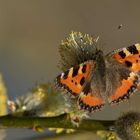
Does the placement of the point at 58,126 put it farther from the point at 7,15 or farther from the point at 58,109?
the point at 7,15

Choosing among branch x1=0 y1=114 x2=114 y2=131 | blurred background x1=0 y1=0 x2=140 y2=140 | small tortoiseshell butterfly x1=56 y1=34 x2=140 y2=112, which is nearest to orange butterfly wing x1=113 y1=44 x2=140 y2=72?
small tortoiseshell butterfly x1=56 y1=34 x2=140 y2=112

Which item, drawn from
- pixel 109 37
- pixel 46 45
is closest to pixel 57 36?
pixel 46 45

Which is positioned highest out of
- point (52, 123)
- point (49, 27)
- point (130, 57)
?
point (49, 27)

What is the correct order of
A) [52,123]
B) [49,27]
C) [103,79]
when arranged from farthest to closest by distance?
[49,27] → [103,79] → [52,123]

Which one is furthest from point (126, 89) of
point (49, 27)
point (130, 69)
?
point (49, 27)

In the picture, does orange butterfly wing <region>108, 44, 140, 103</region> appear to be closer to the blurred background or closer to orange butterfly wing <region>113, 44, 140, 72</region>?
orange butterfly wing <region>113, 44, 140, 72</region>

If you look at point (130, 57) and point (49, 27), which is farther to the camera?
Answer: point (49, 27)

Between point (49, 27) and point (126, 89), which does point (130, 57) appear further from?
point (49, 27)
